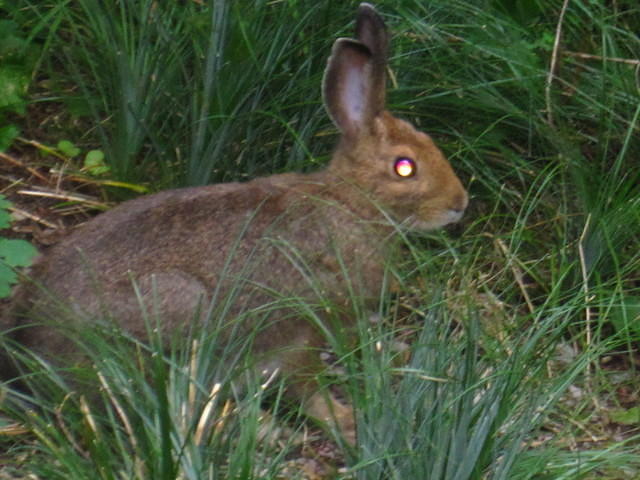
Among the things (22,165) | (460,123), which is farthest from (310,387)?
(22,165)

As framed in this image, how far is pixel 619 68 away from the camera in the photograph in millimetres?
5973

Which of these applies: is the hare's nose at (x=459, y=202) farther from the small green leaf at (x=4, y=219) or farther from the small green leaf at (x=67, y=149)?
the small green leaf at (x=67, y=149)

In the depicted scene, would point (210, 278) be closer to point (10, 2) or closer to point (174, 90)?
point (174, 90)

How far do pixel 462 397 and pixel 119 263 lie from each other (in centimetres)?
142

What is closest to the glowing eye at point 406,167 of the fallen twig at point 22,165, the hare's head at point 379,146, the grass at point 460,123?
the hare's head at point 379,146

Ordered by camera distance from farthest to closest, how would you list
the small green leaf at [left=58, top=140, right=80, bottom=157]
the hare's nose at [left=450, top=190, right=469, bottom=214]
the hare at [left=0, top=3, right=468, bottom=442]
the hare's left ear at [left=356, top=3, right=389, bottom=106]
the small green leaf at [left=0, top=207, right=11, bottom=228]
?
the small green leaf at [left=58, top=140, right=80, bottom=157] → the hare's nose at [left=450, top=190, right=469, bottom=214] → the hare's left ear at [left=356, top=3, right=389, bottom=106] → the small green leaf at [left=0, top=207, right=11, bottom=228] → the hare at [left=0, top=3, right=468, bottom=442]

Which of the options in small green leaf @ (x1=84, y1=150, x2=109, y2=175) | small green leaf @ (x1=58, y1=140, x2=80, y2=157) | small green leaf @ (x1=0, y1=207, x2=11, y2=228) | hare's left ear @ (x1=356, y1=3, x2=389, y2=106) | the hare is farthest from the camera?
small green leaf @ (x1=58, y1=140, x2=80, y2=157)

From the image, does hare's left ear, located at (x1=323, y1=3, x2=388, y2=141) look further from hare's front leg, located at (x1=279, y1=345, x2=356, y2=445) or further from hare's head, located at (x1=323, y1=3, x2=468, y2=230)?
hare's front leg, located at (x1=279, y1=345, x2=356, y2=445)

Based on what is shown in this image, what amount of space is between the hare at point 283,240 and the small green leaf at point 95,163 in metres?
0.86

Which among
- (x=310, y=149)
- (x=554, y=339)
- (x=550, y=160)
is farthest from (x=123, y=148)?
(x=554, y=339)

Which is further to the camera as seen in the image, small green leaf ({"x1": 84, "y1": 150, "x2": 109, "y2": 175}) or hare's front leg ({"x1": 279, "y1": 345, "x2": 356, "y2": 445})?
small green leaf ({"x1": 84, "y1": 150, "x2": 109, "y2": 175})

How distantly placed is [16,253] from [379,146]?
4.60 feet

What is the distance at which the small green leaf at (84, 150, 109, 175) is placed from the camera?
603 centimetres

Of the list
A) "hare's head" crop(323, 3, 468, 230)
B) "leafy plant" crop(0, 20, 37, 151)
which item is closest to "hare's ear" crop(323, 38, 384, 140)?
"hare's head" crop(323, 3, 468, 230)
